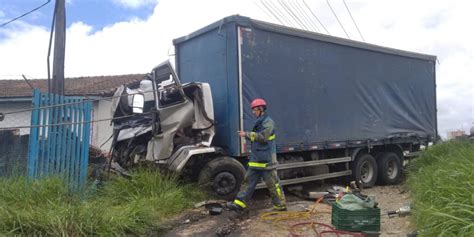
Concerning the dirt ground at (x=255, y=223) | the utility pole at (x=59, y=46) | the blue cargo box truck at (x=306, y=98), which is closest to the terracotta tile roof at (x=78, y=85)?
the utility pole at (x=59, y=46)

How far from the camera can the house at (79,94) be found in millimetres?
14820

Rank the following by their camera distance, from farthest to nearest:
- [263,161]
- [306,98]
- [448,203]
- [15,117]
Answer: [15,117], [306,98], [263,161], [448,203]

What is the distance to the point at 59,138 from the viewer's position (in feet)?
23.4

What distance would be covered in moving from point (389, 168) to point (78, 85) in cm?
1443

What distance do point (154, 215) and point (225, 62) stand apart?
3.02m

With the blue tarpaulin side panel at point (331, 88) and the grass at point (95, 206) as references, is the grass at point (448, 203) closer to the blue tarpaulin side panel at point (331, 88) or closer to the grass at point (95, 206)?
the blue tarpaulin side panel at point (331, 88)

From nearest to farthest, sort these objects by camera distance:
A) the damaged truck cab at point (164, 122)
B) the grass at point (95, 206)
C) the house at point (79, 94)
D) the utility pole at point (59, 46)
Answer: the grass at point (95, 206)
the damaged truck cab at point (164, 122)
the utility pole at point (59, 46)
the house at point (79, 94)

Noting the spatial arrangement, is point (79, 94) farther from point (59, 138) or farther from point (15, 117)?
point (59, 138)

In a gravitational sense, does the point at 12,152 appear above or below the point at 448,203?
above

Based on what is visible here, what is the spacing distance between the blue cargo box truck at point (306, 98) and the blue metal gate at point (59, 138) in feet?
4.82

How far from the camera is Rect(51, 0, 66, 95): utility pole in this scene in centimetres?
840

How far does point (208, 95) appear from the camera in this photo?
737 centimetres

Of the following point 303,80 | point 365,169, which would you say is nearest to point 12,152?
point 303,80

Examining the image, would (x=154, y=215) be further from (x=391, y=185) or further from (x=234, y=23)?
(x=391, y=185)
